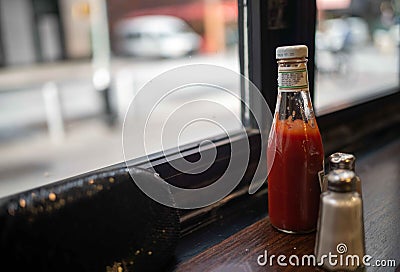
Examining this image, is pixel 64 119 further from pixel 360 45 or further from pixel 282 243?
pixel 282 243

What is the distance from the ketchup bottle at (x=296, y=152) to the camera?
563mm

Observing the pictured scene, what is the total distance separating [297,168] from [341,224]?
0.38 feet

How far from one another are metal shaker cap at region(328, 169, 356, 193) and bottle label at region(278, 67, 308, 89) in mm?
139

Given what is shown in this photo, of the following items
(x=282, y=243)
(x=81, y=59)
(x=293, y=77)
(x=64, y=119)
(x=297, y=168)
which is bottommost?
(x=64, y=119)

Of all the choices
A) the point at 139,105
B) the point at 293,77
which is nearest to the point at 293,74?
the point at 293,77

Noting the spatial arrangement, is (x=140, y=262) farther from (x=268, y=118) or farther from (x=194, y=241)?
(x=268, y=118)

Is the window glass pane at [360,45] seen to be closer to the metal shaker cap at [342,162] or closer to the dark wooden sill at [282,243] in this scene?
the dark wooden sill at [282,243]

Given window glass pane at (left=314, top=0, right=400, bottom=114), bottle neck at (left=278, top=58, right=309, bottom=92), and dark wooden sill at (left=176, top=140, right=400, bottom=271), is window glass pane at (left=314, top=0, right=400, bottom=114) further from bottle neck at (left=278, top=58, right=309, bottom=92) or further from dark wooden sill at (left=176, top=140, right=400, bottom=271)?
bottle neck at (left=278, top=58, right=309, bottom=92)

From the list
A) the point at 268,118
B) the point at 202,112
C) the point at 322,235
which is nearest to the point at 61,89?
the point at 202,112

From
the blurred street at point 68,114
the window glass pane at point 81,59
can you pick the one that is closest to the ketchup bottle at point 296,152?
the blurred street at point 68,114

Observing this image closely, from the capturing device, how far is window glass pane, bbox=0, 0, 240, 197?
4.14m

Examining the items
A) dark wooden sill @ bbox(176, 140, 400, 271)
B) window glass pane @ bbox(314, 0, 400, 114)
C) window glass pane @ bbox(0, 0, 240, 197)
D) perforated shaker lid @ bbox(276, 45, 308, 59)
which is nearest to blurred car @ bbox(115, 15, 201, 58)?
window glass pane @ bbox(0, 0, 240, 197)

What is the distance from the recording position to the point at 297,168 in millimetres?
568

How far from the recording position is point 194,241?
0.65m
